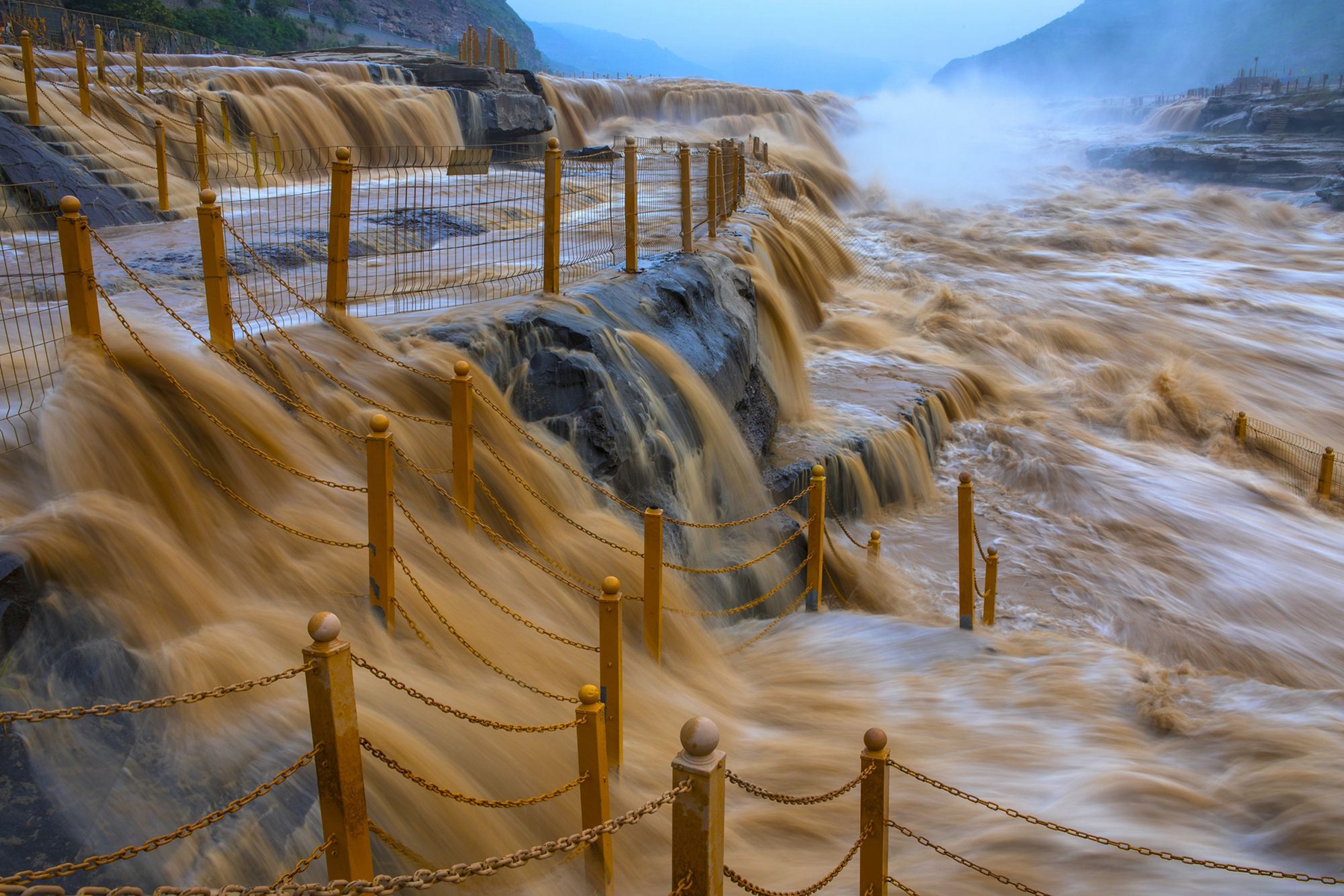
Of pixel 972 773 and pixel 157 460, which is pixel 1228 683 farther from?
pixel 157 460

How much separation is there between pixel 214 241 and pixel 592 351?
275 centimetres

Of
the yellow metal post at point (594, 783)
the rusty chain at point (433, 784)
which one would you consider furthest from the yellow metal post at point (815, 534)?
the rusty chain at point (433, 784)

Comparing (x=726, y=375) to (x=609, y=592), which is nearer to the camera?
(x=609, y=592)

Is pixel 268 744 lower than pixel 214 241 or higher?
lower

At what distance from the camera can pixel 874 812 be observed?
11.5ft

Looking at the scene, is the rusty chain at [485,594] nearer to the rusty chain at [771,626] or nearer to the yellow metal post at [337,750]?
the yellow metal post at [337,750]

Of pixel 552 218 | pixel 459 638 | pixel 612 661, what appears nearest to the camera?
pixel 612 661

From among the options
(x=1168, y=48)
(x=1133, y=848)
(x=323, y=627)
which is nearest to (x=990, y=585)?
(x=1133, y=848)

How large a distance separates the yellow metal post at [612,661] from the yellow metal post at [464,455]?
158 cm

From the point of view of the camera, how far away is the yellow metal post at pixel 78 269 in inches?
184

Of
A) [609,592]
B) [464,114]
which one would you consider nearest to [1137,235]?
[464,114]

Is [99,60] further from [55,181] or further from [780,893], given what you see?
[780,893]

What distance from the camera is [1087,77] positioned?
4577 inches

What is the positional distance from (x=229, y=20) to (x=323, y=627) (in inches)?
1658
